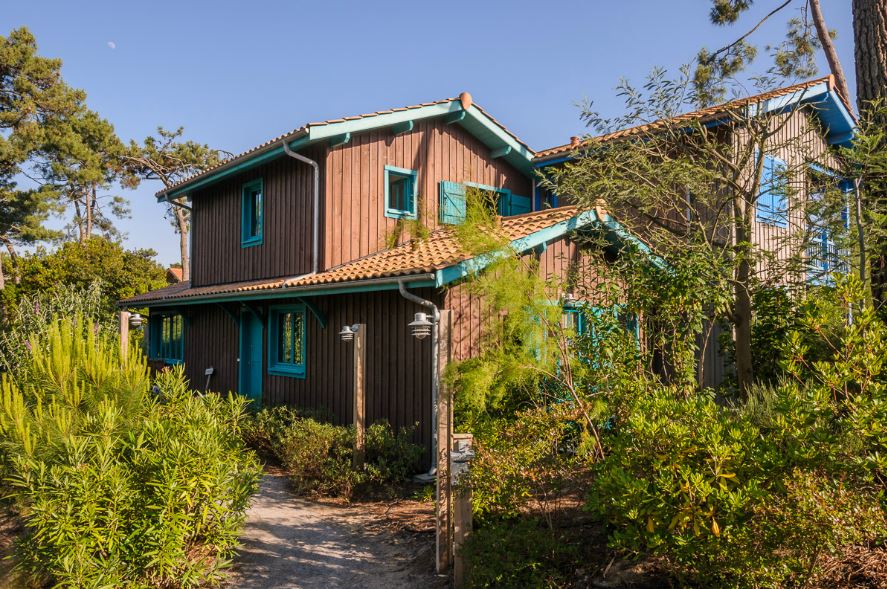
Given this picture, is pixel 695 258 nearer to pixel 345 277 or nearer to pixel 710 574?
pixel 710 574

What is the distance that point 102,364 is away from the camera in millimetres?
7117

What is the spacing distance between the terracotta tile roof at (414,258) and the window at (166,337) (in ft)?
17.7

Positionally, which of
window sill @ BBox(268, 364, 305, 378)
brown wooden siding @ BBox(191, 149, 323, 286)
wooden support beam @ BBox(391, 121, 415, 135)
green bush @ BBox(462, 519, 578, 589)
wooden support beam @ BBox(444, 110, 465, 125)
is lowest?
A: green bush @ BBox(462, 519, 578, 589)

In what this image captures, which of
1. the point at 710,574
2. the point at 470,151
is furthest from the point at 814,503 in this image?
the point at 470,151

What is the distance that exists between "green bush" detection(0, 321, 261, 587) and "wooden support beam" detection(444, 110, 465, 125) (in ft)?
26.7

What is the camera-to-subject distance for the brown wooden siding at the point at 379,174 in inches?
449

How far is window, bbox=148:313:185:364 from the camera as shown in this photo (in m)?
17.3

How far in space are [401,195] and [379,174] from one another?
28.7 inches

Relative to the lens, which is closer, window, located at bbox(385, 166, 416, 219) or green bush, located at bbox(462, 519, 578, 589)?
green bush, located at bbox(462, 519, 578, 589)

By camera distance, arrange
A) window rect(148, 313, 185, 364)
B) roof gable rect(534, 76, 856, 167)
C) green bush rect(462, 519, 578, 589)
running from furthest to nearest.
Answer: window rect(148, 313, 185, 364) < roof gable rect(534, 76, 856, 167) < green bush rect(462, 519, 578, 589)

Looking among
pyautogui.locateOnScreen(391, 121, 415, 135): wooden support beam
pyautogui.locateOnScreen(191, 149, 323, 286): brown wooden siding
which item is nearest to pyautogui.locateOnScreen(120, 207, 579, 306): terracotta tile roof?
pyautogui.locateOnScreen(191, 149, 323, 286): brown wooden siding

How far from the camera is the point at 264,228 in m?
13.2

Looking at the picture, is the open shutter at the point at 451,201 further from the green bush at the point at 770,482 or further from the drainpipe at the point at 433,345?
the green bush at the point at 770,482

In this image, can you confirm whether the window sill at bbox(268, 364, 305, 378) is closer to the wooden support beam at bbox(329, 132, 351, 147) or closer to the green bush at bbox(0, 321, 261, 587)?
the wooden support beam at bbox(329, 132, 351, 147)
